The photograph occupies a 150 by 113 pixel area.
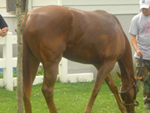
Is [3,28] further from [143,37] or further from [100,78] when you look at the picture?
[143,37]

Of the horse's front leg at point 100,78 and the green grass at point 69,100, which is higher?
the horse's front leg at point 100,78

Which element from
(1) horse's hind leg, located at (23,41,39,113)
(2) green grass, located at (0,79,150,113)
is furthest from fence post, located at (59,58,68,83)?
(1) horse's hind leg, located at (23,41,39,113)

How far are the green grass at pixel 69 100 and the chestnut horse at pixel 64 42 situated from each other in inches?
44.0

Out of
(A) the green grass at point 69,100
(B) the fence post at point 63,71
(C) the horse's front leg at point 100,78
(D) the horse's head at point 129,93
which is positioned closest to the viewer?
(C) the horse's front leg at point 100,78

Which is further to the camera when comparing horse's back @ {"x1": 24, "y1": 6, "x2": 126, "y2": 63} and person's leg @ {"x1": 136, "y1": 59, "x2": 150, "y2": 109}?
person's leg @ {"x1": 136, "y1": 59, "x2": 150, "y2": 109}

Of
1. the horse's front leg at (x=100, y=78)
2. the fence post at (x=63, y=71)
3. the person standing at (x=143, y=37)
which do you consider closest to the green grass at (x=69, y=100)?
the fence post at (x=63, y=71)

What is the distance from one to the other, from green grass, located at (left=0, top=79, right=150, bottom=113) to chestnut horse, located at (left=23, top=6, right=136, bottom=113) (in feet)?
3.67

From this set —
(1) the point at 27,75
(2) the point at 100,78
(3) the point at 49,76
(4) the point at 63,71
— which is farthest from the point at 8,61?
Answer: (3) the point at 49,76

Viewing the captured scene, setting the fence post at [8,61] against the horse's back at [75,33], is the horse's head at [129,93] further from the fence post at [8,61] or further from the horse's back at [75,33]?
the fence post at [8,61]

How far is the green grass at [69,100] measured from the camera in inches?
243

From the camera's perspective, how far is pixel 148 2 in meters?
5.78

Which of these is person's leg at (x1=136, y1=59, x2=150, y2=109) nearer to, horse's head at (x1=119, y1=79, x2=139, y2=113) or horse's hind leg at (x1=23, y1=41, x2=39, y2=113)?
horse's head at (x1=119, y1=79, x2=139, y2=113)

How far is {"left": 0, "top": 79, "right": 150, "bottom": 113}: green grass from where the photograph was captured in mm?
6164

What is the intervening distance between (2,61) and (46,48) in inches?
131
